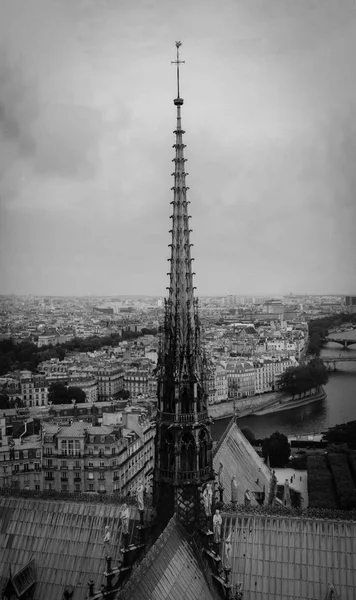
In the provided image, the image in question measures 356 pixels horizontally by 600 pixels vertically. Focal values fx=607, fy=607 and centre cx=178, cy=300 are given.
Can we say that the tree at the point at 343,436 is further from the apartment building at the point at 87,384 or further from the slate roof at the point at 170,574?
the slate roof at the point at 170,574

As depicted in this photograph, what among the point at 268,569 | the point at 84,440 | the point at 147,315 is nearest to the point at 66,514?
the point at 268,569

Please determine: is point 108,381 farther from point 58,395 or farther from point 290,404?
point 290,404

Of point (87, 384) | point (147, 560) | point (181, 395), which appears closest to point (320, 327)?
point (87, 384)

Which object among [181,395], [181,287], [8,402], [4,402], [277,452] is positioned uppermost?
[181,287]

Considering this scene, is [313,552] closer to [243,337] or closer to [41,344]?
[41,344]

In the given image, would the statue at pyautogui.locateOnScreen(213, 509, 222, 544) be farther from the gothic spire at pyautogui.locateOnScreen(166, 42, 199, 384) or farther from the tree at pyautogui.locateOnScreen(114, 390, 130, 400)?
the tree at pyautogui.locateOnScreen(114, 390, 130, 400)

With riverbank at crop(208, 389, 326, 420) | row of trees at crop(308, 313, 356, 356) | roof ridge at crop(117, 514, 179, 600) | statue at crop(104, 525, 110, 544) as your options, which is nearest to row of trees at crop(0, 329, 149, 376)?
riverbank at crop(208, 389, 326, 420)

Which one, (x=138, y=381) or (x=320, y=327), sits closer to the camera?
(x=138, y=381)
